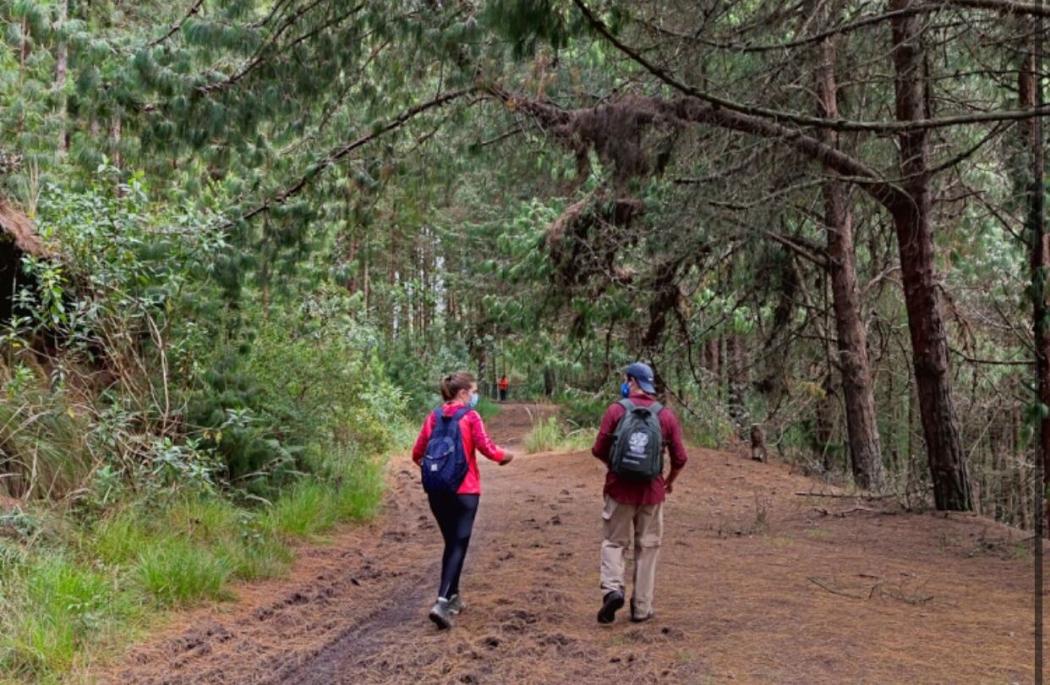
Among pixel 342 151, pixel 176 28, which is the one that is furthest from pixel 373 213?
pixel 176 28

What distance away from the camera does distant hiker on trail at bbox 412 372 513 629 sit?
5.87m

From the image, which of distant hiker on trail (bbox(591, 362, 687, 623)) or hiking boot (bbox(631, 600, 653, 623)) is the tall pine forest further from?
hiking boot (bbox(631, 600, 653, 623))

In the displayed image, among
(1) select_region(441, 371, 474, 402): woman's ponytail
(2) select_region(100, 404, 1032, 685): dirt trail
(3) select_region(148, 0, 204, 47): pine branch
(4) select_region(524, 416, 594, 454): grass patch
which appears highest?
(3) select_region(148, 0, 204, 47): pine branch

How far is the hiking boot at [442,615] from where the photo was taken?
5770 mm

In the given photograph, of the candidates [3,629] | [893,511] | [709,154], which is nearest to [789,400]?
[893,511]

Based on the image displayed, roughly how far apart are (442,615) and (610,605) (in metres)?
1.11

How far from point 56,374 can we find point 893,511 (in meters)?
8.71

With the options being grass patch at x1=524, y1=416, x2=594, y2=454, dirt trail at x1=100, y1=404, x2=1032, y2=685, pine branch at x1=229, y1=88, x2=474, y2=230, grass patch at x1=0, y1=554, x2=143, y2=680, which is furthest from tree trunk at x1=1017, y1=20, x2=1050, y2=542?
grass patch at x1=524, y1=416, x2=594, y2=454

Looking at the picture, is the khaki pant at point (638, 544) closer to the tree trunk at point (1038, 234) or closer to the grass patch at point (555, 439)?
the tree trunk at point (1038, 234)

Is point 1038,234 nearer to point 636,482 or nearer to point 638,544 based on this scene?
point 636,482

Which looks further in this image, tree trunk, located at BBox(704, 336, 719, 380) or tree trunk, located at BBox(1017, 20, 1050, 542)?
tree trunk, located at BBox(704, 336, 719, 380)

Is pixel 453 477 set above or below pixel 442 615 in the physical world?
above

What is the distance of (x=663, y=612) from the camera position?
6.16 metres

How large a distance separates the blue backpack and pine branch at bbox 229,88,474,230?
14.0ft
